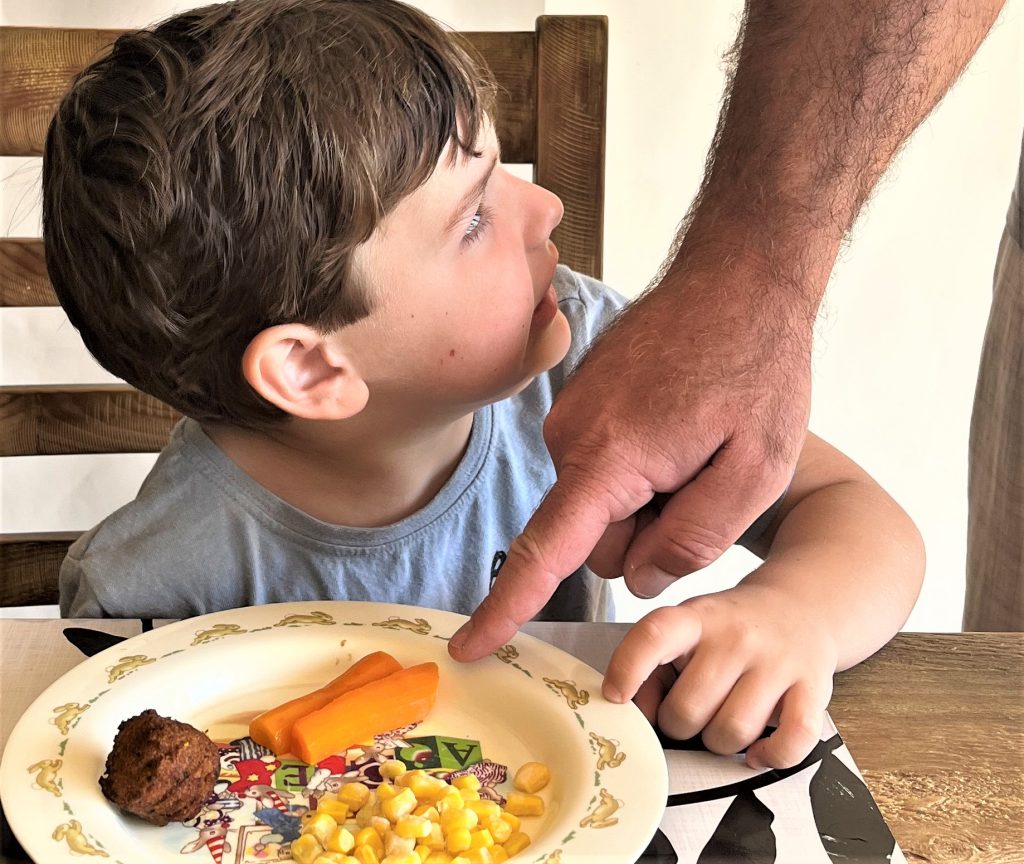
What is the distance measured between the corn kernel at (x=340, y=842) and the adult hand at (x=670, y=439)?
191mm

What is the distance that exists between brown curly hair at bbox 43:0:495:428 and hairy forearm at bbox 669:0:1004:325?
9.6 inches

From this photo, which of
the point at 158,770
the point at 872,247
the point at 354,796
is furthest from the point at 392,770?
the point at 872,247

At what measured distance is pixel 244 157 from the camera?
91 cm

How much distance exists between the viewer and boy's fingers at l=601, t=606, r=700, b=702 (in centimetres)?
79

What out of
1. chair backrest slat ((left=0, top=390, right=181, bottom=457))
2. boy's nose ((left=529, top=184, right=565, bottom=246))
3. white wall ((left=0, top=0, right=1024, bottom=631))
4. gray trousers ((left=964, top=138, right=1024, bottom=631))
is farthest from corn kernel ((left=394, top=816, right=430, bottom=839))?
white wall ((left=0, top=0, right=1024, bottom=631))

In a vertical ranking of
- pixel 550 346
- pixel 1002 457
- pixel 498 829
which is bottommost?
pixel 1002 457

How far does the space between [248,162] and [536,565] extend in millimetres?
407

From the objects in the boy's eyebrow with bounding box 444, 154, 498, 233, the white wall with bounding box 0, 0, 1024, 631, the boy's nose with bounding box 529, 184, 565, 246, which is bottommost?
the white wall with bounding box 0, 0, 1024, 631

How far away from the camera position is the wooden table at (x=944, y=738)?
720mm

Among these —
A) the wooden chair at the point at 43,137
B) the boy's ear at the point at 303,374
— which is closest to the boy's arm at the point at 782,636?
the boy's ear at the point at 303,374

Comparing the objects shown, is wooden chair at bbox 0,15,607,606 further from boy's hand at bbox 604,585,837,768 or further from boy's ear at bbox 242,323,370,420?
boy's hand at bbox 604,585,837,768

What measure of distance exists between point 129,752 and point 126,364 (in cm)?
47

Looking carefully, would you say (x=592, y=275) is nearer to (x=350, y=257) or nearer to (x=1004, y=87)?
(x=350, y=257)

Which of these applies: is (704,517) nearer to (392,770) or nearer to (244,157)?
(392,770)
